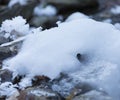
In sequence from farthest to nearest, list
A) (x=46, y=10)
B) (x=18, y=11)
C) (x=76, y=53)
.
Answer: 1. (x=46, y=10)
2. (x=18, y=11)
3. (x=76, y=53)

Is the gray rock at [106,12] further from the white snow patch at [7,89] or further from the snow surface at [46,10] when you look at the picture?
the white snow patch at [7,89]

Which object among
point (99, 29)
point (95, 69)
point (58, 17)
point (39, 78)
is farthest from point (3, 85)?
point (58, 17)

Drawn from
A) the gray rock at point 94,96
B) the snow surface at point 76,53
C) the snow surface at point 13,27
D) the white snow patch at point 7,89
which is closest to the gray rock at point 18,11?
the snow surface at point 13,27

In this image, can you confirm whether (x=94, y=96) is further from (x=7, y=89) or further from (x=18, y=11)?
(x=18, y=11)

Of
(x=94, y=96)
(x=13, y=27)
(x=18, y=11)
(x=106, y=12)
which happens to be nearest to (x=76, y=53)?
(x=94, y=96)

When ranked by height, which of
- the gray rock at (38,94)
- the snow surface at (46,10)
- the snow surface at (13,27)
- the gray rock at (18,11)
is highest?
the snow surface at (46,10)

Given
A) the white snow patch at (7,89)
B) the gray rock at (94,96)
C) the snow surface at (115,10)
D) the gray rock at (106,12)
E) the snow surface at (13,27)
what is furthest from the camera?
the snow surface at (115,10)
